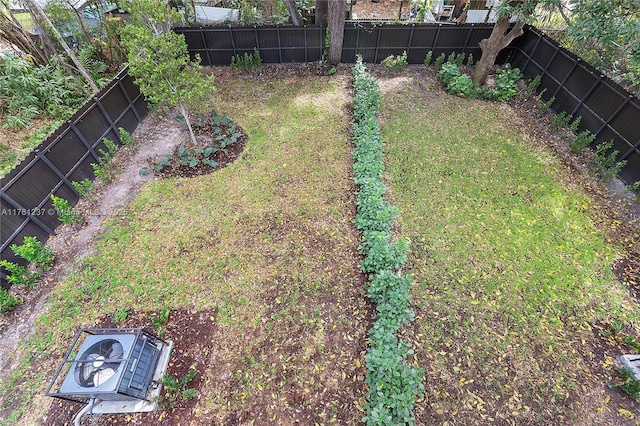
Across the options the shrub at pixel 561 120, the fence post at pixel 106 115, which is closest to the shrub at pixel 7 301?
the fence post at pixel 106 115

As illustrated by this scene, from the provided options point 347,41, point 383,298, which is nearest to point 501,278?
point 383,298

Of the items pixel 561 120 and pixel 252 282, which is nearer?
pixel 252 282

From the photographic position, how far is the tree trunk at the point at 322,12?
1111cm

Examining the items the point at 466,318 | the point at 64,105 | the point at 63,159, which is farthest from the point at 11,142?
the point at 466,318

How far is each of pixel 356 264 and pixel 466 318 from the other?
2.16 meters

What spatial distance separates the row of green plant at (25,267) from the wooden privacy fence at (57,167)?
244 millimetres

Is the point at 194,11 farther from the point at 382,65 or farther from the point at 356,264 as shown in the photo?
the point at 356,264

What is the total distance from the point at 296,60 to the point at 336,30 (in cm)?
203

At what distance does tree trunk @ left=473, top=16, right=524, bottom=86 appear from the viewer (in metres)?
9.23

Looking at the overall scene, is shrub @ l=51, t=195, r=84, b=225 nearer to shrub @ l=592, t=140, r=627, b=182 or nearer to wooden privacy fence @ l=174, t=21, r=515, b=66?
wooden privacy fence @ l=174, t=21, r=515, b=66

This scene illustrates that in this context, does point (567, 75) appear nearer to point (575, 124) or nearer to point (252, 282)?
point (575, 124)

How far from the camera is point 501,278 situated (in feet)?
19.0

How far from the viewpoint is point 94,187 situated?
7.23m

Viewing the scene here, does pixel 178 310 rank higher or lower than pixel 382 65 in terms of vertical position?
lower
